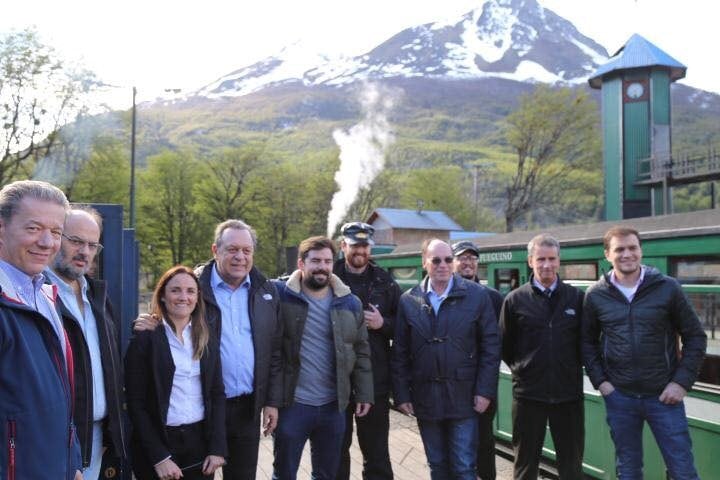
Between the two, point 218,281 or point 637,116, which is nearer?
point 218,281

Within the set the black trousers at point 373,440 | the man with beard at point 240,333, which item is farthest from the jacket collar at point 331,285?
the black trousers at point 373,440

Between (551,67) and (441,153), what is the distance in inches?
3830

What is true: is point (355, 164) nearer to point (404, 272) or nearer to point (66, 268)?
point (404, 272)

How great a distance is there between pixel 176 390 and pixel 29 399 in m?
1.34

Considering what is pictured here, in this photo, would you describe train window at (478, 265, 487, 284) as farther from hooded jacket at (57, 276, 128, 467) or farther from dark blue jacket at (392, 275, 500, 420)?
hooded jacket at (57, 276, 128, 467)

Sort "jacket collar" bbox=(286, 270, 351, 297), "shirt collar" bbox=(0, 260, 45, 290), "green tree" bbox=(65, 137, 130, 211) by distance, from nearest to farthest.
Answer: "shirt collar" bbox=(0, 260, 45, 290) < "jacket collar" bbox=(286, 270, 351, 297) < "green tree" bbox=(65, 137, 130, 211)

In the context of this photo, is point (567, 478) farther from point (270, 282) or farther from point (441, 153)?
point (441, 153)

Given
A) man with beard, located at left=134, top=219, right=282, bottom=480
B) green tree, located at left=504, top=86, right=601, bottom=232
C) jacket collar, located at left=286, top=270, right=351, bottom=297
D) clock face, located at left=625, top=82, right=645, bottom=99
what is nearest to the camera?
man with beard, located at left=134, top=219, right=282, bottom=480

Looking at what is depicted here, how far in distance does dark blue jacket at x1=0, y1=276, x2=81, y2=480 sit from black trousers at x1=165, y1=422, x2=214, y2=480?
1.20m

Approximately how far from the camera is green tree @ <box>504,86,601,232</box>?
38.1 meters

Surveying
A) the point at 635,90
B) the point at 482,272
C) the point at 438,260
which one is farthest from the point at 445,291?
the point at 635,90

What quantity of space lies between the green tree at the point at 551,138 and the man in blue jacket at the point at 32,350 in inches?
1468

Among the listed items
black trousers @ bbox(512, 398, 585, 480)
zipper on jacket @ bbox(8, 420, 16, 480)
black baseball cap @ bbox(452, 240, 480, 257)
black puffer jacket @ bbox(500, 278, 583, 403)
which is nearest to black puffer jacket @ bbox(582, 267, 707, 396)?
black puffer jacket @ bbox(500, 278, 583, 403)

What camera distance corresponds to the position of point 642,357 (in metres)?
3.98
